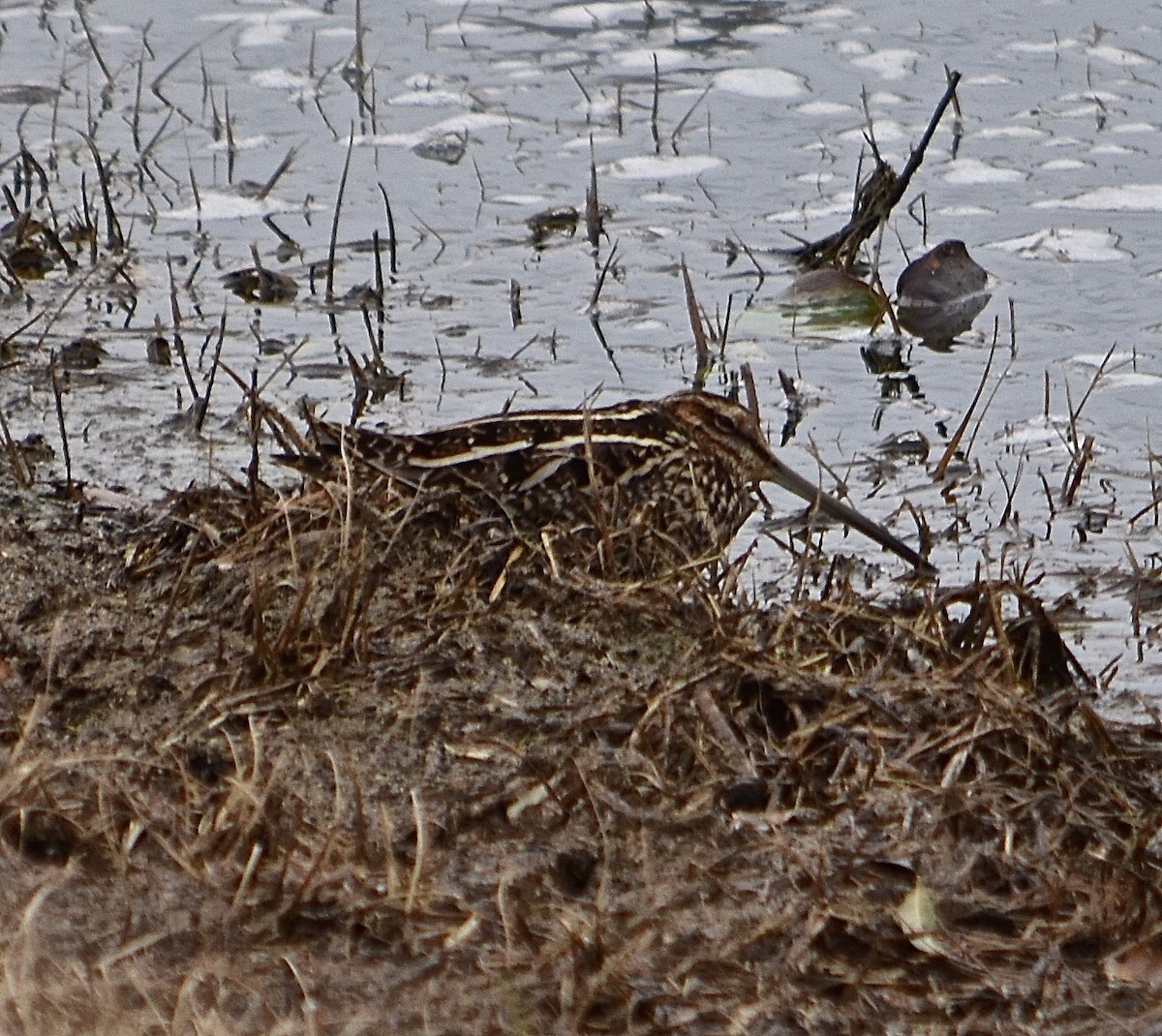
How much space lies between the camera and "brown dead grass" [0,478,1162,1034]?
101 inches

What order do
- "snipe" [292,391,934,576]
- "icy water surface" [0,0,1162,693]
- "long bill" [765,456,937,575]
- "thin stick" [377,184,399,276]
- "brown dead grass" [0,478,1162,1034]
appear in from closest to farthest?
"brown dead grass" [0,478,1162,1034], "snipe" [292,391,934,576], "long bill" [765,456,937,575], "icy water surface" [0,0,1162,693], "thin stick" [377,184,399,276]

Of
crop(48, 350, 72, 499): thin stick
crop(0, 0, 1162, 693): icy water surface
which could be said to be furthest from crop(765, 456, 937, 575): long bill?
crop(48, 350, 72, 499): thin stick

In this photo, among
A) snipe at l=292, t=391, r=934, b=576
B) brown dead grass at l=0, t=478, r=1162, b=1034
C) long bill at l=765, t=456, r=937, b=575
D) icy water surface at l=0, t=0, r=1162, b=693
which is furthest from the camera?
icy water surface at l=0, t=0, r=1162, b=693

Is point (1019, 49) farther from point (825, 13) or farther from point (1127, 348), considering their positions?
point (1127, 348)

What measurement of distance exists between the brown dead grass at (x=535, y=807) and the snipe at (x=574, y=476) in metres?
0.11

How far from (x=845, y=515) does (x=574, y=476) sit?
0.68 metres

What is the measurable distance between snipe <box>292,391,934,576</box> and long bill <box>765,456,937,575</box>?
174 mm

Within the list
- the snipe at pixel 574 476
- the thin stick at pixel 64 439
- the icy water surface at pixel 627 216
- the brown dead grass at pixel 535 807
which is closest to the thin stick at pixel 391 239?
the icy water surface at pixel 627 216

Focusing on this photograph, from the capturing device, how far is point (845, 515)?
422 cm

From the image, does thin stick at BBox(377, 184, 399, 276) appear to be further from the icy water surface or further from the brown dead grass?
the brown dead grass

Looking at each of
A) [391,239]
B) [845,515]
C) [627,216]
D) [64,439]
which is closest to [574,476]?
[845,515]

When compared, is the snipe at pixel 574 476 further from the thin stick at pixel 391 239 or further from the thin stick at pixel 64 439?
the thin stick at pixel 391 239

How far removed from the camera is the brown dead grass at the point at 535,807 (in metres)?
2.58

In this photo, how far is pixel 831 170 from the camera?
6500 millimetres
